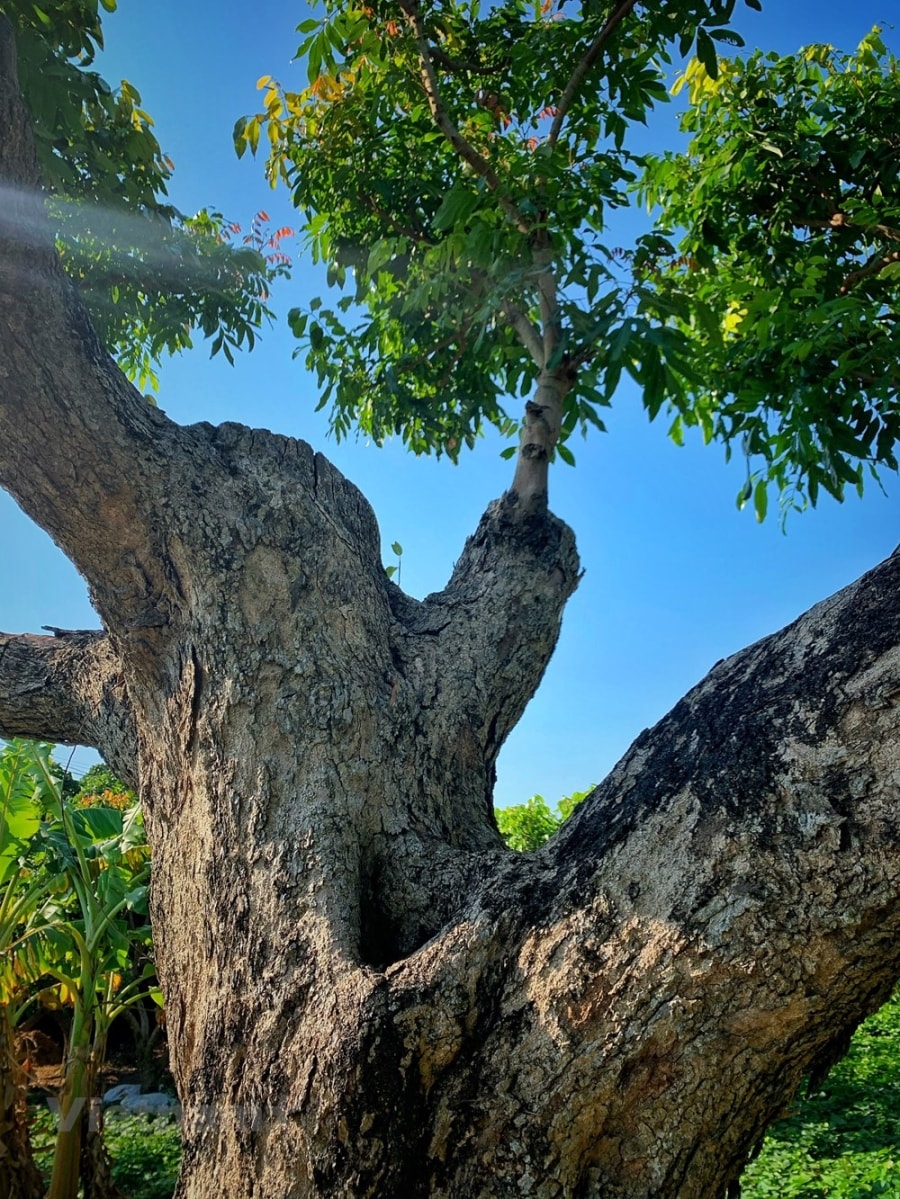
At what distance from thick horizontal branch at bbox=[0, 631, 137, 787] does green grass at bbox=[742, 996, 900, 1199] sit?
3.73 m

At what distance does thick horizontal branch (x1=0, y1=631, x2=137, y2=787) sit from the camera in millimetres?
2438

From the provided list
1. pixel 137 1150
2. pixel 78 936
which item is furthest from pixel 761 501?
pixel 137 1150

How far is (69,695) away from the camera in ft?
8.57

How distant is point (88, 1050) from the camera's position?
444 centimetres

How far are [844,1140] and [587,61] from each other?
5.36 meters

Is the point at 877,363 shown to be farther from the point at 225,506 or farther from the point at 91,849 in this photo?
the point at 91,849

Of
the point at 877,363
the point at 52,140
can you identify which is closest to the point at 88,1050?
the point at 52,140

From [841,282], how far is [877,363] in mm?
655

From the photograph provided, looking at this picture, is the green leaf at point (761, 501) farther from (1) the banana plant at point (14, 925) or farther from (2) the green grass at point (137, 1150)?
(2) the green grass at point (137, 1150)

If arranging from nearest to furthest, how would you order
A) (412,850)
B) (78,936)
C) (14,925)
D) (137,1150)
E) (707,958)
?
(707,958), (412,850), (78,936), (14,925), (137,1150)

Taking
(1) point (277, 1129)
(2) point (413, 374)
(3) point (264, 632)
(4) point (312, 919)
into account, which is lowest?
(1) point (277, 1129)

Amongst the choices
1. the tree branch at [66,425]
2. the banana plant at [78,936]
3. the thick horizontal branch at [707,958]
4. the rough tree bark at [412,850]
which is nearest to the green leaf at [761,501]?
the rough tree bark at [412,850]

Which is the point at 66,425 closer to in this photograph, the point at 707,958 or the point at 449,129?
the point at 449,129

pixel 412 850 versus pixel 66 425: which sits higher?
pixel 66 425
